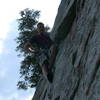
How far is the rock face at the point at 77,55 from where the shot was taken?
14.1 metres

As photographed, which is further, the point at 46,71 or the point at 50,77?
the point at 50,77

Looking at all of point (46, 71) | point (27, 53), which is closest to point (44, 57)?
point (46, 71)

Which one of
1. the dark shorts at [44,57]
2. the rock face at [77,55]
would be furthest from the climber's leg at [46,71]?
the rock face at [77,55]

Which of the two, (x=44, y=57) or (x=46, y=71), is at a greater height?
(x=44, y=57)

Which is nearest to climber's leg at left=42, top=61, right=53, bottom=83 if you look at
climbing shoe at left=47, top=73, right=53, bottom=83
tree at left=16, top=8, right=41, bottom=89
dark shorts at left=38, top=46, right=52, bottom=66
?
climbing shoe at left=47, top=73, right=53, bottom=83

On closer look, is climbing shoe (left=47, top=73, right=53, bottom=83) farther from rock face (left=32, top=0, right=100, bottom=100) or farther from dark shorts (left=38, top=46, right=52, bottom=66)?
dark shorts (left=38, top=46, right=52, bottom=66)

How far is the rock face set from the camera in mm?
14125

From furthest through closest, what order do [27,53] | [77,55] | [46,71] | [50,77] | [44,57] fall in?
[27,53] → [50,77] → [44,57] → [46,71] → [77,55]

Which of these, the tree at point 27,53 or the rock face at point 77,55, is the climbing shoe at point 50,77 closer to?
the rock face at point 77,55

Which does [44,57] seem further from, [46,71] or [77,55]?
[77,55]

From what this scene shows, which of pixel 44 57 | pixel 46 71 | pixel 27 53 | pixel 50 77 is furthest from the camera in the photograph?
pixel 27 53

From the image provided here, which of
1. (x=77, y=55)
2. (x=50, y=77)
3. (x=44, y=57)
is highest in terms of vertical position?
(x=44, y=57)

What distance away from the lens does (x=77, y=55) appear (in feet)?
55.4

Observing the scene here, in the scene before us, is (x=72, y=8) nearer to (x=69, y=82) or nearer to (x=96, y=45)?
(x=69, y=82)
